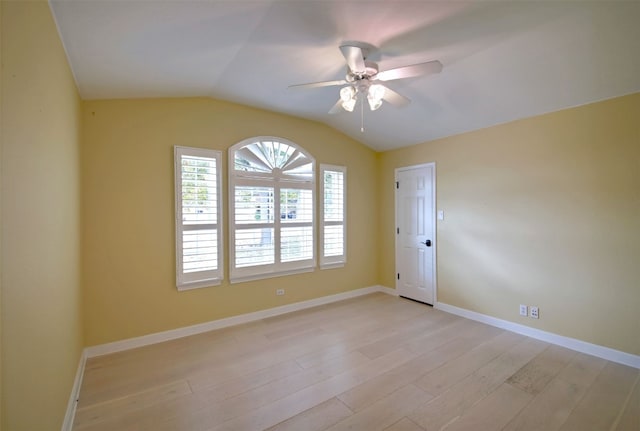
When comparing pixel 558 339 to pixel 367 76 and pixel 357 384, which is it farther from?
pixel 367 76

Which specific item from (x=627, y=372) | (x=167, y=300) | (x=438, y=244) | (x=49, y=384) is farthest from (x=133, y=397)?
(x=627, y=372)

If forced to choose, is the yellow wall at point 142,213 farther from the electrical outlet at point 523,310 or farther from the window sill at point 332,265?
the electrical outlet at point 523,310

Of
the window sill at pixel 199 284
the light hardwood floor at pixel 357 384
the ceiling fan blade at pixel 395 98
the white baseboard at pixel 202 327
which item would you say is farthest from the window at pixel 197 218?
the ceiling fan blade at pixel 395 98

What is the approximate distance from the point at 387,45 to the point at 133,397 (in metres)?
3.47

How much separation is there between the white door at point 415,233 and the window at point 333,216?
37.6 inches

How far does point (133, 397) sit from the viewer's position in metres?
2.18

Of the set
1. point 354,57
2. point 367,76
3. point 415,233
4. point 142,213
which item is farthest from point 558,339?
point 142,213

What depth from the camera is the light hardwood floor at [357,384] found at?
1930 millimetres

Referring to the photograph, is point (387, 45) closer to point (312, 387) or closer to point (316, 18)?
point (316, 18)

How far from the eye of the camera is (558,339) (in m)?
3.00

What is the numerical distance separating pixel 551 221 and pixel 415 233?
175cm

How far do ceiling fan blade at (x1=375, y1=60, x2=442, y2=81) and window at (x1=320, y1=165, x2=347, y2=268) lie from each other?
228 centimetres

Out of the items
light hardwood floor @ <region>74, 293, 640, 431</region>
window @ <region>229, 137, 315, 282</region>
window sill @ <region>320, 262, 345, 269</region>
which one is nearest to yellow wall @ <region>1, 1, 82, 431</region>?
light hardwood floor @ <region>74, 293, 640, 431</region>

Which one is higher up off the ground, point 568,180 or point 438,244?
point 568,180
